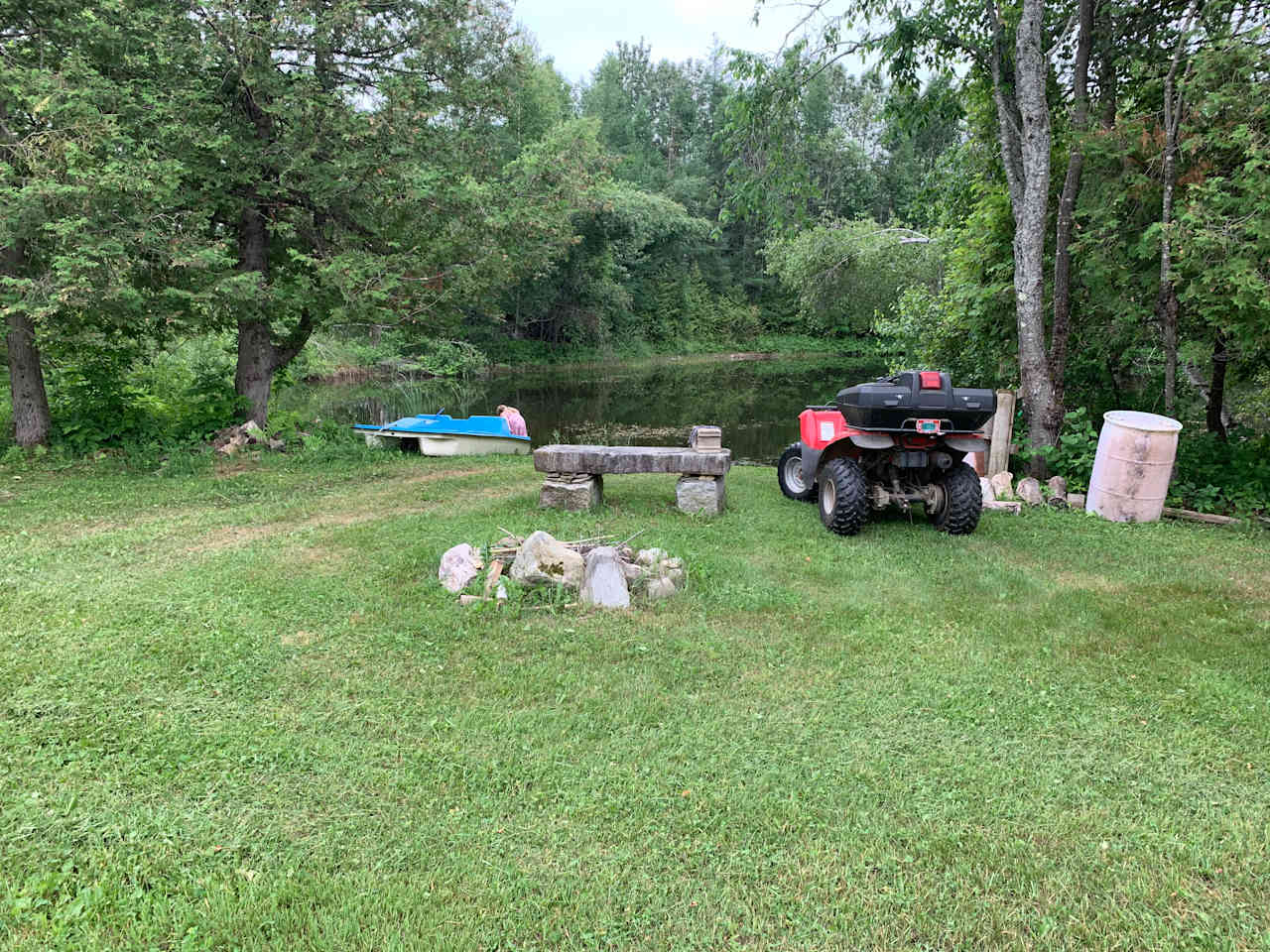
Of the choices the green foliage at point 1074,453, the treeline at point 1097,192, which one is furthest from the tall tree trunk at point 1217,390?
the green foliage at point 1074,453

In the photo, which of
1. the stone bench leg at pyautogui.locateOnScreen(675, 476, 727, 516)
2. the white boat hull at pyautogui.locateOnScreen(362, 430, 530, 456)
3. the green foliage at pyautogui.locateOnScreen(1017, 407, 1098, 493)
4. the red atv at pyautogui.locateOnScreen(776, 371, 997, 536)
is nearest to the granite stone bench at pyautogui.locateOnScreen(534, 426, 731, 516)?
the stone bench leg at pyautogui.locateOnScreen(675, 476, 727, 516)

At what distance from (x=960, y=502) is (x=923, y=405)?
1026 millimetres

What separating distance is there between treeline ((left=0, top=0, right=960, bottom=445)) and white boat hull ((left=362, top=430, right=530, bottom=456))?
63.7 inches

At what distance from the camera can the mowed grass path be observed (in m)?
2.33

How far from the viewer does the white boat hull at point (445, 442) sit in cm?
1189

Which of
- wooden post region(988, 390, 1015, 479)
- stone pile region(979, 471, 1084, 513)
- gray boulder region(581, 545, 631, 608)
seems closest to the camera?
gray boulder region(581, 545, 631, 608)

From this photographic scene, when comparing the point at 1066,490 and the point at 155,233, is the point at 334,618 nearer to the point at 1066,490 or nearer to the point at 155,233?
the point at 155,233

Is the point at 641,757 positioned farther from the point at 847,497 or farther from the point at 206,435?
the point at 206,435

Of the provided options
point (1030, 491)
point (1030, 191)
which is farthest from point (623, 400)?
point (1030, 491)

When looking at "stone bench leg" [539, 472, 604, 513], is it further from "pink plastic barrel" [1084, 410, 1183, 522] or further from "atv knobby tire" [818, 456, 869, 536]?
"pink plastic barrel" [1084, 410, 1183, 522]

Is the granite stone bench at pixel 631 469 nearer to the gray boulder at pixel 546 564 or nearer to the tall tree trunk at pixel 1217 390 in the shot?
the gray boulder at pixel 546 564

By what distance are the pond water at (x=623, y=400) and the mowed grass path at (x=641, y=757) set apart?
846cm

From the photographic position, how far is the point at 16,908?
226 cm

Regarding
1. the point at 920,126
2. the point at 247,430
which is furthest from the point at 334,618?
the point at 920,126
